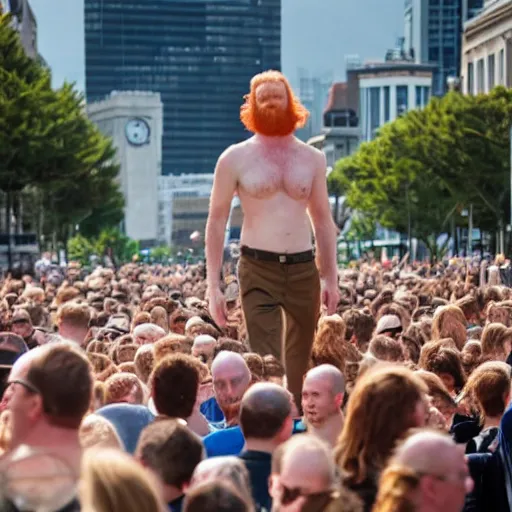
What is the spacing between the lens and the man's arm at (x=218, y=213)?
11062 mm

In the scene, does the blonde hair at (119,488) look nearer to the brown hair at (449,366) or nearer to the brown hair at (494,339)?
the brown hair at (449,366)

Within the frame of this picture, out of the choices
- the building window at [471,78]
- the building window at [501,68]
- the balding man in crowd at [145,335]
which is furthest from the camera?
the building window at [471,78]

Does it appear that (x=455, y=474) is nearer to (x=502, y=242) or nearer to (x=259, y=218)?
(x=259, y=218)

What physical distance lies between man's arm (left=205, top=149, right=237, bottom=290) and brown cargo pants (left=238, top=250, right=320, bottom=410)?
18cm

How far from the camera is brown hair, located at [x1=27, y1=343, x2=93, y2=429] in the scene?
6598 millimetres

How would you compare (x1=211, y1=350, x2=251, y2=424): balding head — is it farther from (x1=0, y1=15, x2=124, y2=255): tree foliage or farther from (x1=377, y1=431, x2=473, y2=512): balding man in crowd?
(x1=0, y1=15, x2=124, y2=255): tree foliage

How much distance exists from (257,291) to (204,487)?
6.07 meters

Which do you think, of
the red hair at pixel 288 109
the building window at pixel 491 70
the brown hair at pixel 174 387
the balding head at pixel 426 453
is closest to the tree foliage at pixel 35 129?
the building window at pixel 491 70

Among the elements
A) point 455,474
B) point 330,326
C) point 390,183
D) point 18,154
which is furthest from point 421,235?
point 455,474

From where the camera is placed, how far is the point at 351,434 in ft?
23.2

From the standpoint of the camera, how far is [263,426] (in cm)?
769

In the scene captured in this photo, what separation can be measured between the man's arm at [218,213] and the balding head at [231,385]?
1.38 m

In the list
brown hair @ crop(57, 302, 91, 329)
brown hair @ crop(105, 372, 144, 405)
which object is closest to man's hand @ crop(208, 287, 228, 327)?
brown hair @ crop(105, 372, 144, 405)

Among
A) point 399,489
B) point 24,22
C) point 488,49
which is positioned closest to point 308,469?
point 399,489
